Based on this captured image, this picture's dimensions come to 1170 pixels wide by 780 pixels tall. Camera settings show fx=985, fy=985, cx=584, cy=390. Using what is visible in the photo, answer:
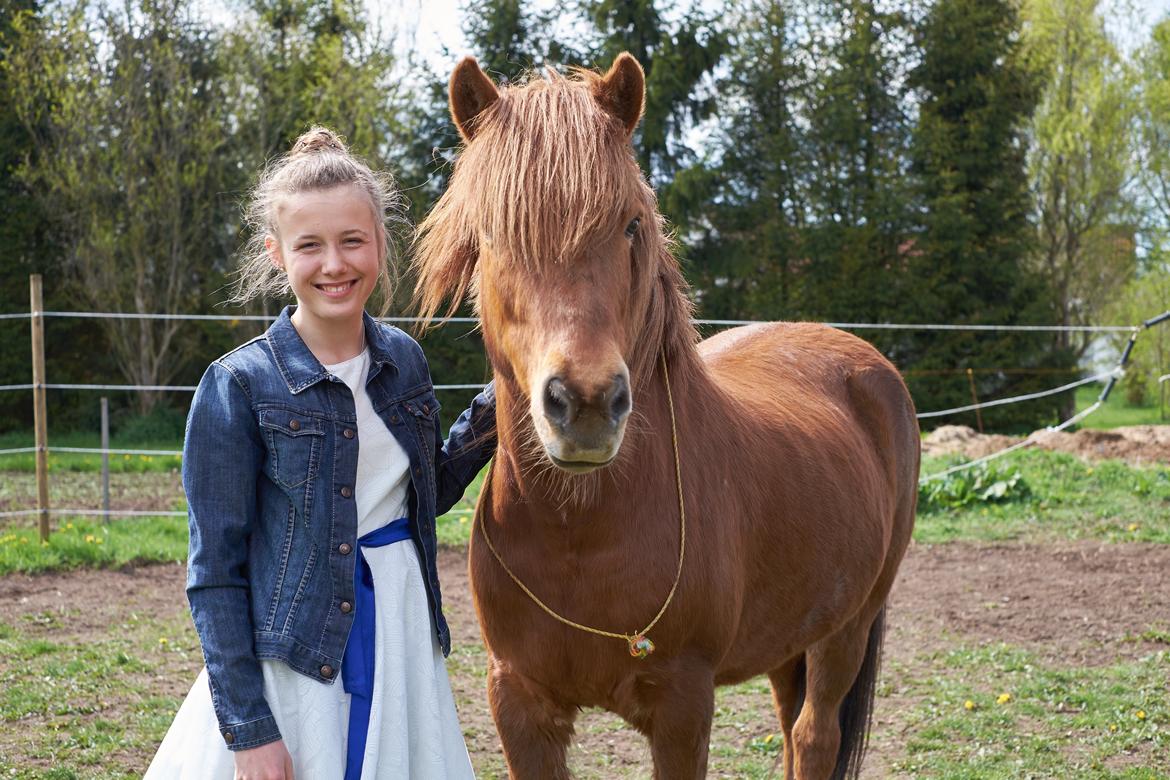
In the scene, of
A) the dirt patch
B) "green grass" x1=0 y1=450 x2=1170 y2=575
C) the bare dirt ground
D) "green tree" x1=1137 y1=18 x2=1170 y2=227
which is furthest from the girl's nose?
"green tree" x1=1137 y1=18 x2=1170 y2=227

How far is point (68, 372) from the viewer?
16.2 metres

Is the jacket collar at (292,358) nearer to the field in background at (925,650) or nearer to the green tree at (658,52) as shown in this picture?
the field in background at (925,650)

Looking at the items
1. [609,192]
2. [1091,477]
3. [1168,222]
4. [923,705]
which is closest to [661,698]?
[609,192]

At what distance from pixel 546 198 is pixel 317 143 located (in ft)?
1.67

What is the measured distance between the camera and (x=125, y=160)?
1549cm

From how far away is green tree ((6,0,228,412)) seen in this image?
602 inches

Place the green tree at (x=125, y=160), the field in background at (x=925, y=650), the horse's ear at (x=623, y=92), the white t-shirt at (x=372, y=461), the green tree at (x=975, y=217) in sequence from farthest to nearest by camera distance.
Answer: the green tree at (x=975, y=217)
the green tree at (x=125, y=160)
the field in background at (x=925, y=650)
the horse's ear at (x=623, y=92)
the white t-shirt at (x=372, y=461)

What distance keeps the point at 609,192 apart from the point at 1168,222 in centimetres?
2150

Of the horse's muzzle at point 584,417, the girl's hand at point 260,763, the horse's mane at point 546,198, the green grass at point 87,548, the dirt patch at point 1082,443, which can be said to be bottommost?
the green grass at point 87,548

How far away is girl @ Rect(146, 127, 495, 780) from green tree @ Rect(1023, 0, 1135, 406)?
62.0 ft

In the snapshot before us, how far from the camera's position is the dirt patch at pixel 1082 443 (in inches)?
392

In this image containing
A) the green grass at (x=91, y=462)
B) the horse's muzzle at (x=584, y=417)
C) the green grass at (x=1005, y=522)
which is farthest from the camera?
the green grass at (x=91, y=462)

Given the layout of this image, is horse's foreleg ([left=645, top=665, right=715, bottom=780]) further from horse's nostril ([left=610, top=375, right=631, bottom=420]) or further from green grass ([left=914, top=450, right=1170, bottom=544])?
green grass ([left=914, top=450, right=1170, bottom=544])

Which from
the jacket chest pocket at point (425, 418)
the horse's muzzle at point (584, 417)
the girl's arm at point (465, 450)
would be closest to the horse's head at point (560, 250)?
the horse's muzzle at point (584, 417)
